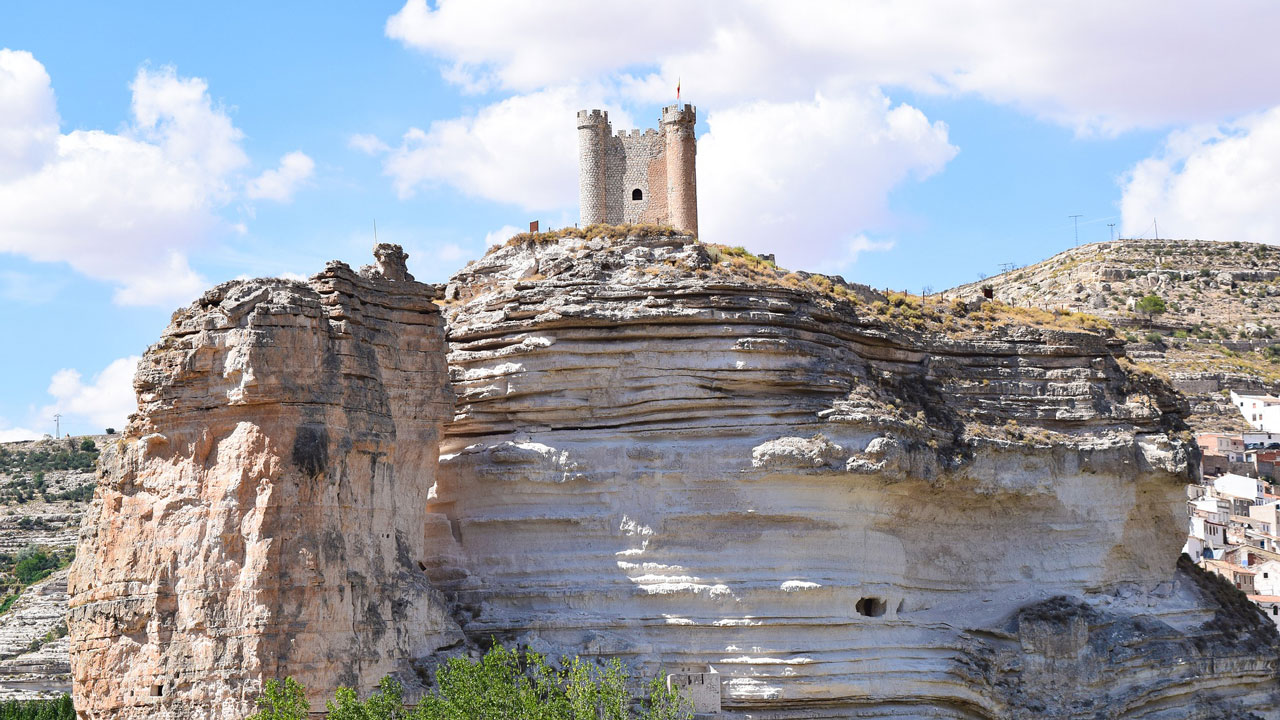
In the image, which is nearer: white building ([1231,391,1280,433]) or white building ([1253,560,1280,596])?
white building ([1253,560,1280,596])

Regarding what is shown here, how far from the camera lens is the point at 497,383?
36.3m

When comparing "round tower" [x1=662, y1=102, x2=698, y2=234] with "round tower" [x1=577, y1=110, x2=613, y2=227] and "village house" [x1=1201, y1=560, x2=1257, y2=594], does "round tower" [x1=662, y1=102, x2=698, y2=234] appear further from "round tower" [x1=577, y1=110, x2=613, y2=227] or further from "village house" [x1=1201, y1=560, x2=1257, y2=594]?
"village house" [x1=1201, y1=560, x2=1257, y2=594]

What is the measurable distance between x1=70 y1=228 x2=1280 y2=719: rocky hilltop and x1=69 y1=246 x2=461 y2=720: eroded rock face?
0.19ft

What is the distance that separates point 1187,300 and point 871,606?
8171cm

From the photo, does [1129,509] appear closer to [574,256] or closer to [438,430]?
[574,256]

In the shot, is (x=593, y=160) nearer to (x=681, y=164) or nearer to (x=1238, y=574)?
(x=681, y=164)

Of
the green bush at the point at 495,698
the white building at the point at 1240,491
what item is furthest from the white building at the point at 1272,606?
the green bush at the point at 495,698

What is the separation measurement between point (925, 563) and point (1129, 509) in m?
7.37

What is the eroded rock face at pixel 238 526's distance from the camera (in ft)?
88.0

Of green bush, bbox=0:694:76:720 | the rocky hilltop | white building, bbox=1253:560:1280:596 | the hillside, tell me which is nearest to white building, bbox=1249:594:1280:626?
white building, bbox=1253:560:1280:596

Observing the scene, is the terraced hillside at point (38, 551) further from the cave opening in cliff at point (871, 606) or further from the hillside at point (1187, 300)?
the hillside at point (1187, 300)

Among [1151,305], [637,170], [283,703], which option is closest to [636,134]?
[637,170]

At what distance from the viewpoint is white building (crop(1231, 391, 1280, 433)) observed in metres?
99.9

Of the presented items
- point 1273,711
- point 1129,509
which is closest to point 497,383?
point 1129,509
